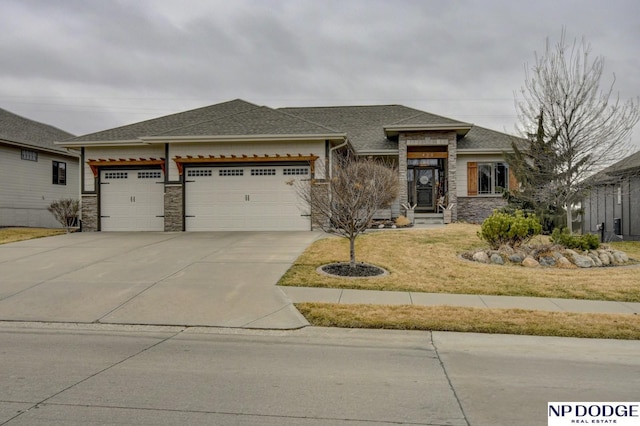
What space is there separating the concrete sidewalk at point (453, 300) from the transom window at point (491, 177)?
13837 mm

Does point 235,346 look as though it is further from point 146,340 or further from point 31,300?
point 31,300

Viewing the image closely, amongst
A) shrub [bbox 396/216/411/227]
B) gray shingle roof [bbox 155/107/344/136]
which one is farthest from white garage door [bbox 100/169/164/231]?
shrub [bbox 396/216/411/227]

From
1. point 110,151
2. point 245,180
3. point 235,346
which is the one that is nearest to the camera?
point 235,346

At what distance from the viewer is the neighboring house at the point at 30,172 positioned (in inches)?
917

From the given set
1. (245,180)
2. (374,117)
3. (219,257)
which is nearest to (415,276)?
(219,257)

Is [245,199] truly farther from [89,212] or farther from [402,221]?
[89,212]

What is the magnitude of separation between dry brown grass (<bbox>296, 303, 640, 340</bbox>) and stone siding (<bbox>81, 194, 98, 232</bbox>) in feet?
48.6

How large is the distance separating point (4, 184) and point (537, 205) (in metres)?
25.0

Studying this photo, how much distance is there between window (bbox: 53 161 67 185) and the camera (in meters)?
26.6

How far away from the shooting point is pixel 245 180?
59.6ft

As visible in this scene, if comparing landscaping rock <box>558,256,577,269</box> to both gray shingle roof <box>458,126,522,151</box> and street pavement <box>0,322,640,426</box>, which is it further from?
gray shingle roof <box>458,126,522,151</box>

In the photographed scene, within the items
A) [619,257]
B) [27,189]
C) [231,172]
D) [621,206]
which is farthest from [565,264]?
[27,189]

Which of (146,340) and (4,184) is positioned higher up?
(4,184)

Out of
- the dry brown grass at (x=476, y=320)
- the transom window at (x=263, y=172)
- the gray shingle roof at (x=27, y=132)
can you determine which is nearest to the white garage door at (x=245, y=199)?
the transom window at (x=263, y=172)
